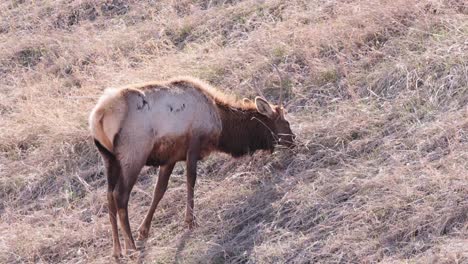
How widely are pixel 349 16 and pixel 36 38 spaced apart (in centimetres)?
546

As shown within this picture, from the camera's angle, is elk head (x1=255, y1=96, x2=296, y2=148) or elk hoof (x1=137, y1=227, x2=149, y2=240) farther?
elk head (x1=255, y1=96, x2=296, y2=148)

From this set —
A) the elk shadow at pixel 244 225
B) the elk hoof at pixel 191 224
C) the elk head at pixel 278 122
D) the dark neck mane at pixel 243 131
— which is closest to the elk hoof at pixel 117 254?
the elk hoof at pixel 191 224

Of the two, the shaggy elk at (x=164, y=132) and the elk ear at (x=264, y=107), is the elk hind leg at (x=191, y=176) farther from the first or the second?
the elk ear at (x=264, y=107)

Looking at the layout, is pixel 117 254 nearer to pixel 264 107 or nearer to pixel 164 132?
pixel 164 132

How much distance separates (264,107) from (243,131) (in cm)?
35

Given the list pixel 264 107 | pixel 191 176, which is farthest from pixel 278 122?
pixel 191 176

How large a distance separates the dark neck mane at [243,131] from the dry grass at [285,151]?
194mm

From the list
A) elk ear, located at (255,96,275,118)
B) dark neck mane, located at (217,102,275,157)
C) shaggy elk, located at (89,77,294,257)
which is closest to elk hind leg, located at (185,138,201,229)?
shaggy elk, located at (89,77,294,257)

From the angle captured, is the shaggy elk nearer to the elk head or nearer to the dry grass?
the elk head

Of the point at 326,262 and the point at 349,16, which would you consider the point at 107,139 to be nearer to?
the point at 326,262

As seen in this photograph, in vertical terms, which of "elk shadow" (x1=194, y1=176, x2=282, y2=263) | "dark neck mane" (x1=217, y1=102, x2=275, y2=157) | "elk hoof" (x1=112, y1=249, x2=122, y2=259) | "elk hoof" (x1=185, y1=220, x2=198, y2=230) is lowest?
"elk hoof" (x1=112, y1=249, x2=122, y2=259)

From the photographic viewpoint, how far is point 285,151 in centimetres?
942

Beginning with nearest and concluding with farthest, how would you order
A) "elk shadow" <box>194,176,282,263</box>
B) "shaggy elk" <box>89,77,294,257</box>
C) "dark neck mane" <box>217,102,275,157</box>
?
→ 1. "elk shadow" <box>194,176,282,263</box>
2. "shaggy elk" <box>89,77,294,257</box>
3. "dark neck mane" <box>217,102,275,157</box>

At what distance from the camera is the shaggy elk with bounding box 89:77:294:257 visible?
830 centimetres
